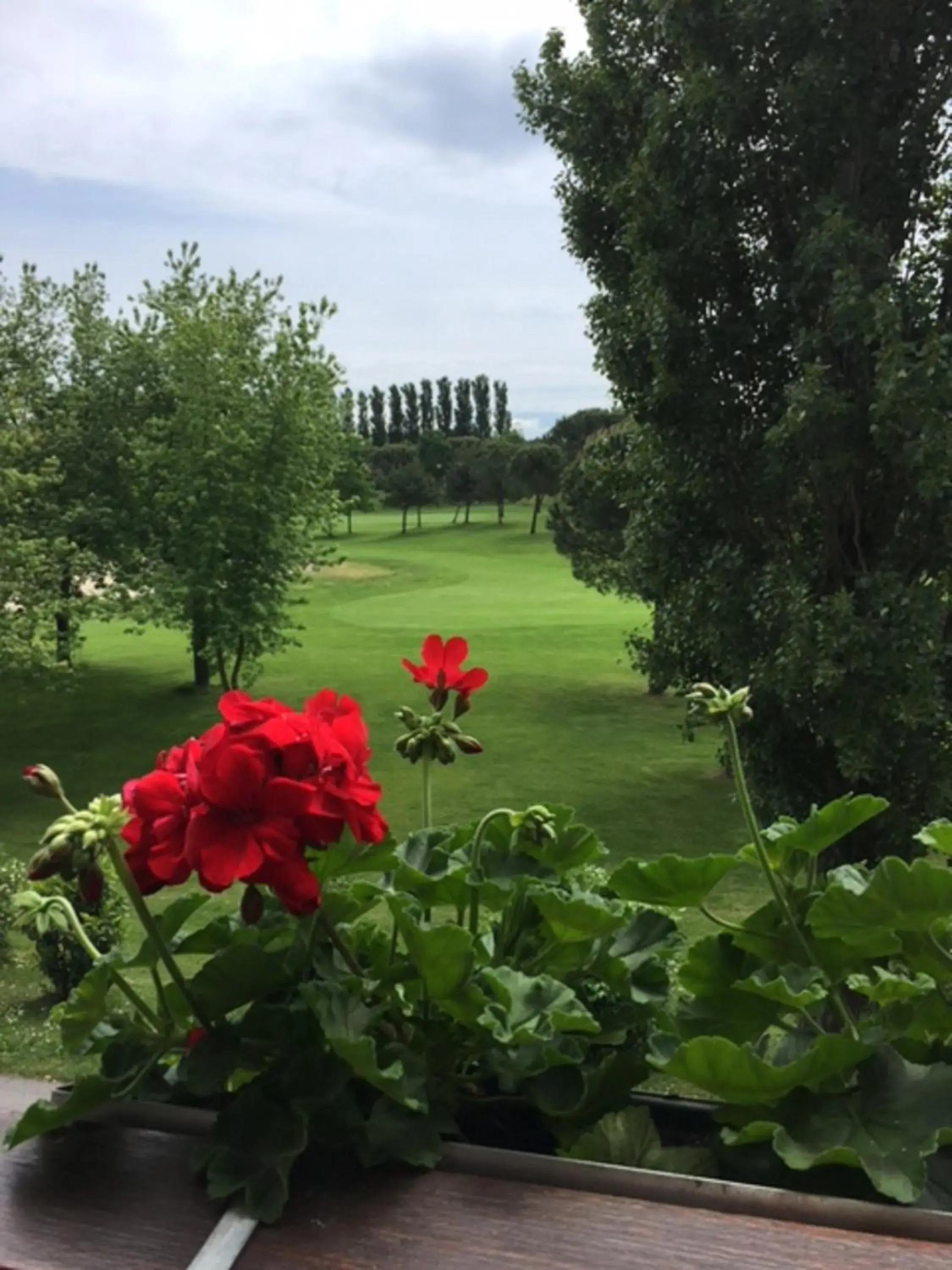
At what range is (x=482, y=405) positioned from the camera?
107ft

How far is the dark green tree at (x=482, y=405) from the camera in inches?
1268

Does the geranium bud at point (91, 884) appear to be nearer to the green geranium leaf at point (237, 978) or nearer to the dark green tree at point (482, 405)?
the green geranium leaf at point (237, 978)

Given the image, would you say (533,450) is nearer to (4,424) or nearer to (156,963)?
(4,424)

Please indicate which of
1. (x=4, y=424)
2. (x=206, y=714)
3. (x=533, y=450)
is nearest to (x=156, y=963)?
(x=4, y=424)

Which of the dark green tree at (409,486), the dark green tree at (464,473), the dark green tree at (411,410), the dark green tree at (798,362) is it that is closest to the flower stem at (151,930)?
the dark green tree at (798,362)

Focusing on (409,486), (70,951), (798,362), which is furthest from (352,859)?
(409,486)

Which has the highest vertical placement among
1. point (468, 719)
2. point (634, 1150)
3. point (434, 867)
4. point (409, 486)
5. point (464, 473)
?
point (464, 473)

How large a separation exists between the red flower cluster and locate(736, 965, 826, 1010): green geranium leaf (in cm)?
23

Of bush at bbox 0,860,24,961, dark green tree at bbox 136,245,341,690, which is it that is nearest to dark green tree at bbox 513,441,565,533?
Result: dark green tree at bbox 136,245,341,690

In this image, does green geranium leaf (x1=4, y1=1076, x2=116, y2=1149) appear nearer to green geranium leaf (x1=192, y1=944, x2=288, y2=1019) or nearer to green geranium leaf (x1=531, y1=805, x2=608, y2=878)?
green geranium leaf (x1=192, y1=944, x2=288, y2=1019)

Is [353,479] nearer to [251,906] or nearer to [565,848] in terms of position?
[565,848]

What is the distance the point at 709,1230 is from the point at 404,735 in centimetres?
36

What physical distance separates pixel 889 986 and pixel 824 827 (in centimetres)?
11

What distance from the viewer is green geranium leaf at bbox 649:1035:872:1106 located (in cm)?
54
